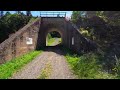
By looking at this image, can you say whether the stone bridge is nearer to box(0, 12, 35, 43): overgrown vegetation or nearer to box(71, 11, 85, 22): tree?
box(71, 11, 85, 22): tree

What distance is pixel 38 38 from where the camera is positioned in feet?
103

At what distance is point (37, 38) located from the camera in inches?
1213

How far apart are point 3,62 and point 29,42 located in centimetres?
869

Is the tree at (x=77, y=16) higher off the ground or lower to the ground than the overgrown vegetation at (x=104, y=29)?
higher

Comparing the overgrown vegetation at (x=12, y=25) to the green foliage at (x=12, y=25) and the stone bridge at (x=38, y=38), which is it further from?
the stone bridge at (x=38, y=38)

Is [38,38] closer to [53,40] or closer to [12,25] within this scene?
[12,25]

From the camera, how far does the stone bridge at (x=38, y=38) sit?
2025 cm

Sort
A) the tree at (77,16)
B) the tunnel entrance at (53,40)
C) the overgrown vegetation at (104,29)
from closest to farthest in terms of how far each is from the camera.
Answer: the overgrown vegetation at (104,29)
the tree at (77,16)
the tunnel entrance at (53,40)

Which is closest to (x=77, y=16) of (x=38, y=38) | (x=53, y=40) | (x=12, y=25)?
(x=38, y=38)

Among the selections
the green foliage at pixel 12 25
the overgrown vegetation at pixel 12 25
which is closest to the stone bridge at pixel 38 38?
the overgrown vegetation at pixel 12 25

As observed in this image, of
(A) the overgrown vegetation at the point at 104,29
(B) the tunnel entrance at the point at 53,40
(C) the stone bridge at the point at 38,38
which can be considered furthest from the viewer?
(B) the tunnel entrance at the point at 53,40

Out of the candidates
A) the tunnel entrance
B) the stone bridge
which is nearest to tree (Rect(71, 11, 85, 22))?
the stone bridge

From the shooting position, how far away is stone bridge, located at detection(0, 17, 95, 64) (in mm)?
20250
